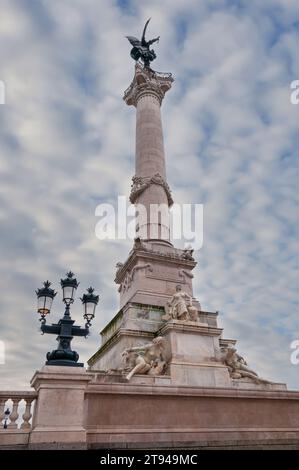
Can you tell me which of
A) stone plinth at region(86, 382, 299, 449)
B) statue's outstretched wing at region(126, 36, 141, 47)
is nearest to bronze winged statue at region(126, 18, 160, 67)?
statue's outstretched wing at region(126, 36, 141, 47)

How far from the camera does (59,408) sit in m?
8.81

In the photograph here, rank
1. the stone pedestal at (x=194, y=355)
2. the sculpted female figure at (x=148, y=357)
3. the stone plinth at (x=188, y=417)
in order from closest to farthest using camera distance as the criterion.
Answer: the stone plinth at (x=188, y=417), the sculpted female figure at (x=148, y=357), the stone pedestal at (x=194, y=355)

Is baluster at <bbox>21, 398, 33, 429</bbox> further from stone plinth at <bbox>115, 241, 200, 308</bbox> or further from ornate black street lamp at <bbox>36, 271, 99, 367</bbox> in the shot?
stone plinth at <bbox>115, 241, 200, 308</bbox>

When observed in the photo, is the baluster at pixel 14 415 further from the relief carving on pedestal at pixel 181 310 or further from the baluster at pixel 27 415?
the relief carving on pedestal at pixel 181 310

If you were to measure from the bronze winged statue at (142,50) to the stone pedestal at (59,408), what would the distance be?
25.5m

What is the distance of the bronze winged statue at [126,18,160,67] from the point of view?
28.9 m

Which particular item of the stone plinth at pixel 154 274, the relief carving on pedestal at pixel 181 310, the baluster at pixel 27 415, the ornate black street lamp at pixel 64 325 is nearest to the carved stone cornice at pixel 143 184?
the stone plinth at pixel 154 274

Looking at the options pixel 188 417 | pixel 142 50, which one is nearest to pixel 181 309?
pixel 188 417

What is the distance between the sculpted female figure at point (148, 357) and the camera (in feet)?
40.6

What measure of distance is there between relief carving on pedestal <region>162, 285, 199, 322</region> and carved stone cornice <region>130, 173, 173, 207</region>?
782 centimetres

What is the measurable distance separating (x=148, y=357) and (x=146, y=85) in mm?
19591
